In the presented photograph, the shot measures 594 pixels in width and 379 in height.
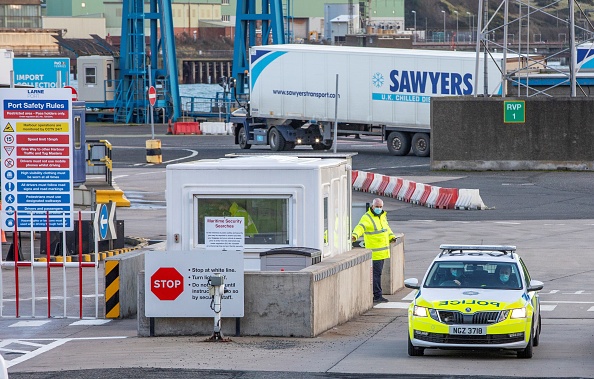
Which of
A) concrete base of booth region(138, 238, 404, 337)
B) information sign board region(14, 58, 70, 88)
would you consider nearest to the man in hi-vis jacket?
concrete base of booth region(138, 238, 404, 337)

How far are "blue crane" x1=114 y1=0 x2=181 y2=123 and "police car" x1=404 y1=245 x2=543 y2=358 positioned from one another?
60.8m

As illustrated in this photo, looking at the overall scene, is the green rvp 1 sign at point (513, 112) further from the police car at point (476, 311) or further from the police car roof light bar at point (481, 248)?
the police car at point (476, 311)

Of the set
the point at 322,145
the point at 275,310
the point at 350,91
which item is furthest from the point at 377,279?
the point at 322,145

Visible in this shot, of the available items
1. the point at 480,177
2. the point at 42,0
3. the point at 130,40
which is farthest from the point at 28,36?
the point at 480,177

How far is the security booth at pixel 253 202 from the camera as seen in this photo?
701 inches

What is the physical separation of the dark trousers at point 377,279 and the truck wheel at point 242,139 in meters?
36.6

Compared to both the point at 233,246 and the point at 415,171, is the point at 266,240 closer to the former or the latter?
the point at 233,246

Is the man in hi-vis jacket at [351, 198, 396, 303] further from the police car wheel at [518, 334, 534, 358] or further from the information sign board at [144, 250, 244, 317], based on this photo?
the police car wheel at [518, 334, 534, 358]

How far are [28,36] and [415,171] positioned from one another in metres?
104

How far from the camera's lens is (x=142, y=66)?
77562mm

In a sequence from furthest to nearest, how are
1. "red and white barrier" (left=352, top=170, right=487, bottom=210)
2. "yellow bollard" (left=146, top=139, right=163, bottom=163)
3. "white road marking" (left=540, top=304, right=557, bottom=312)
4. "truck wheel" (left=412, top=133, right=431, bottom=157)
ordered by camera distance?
"truck wheel" (left=412, top=133, right=431, bottom=157) < "yellow bollard" (left=146, top=139, right=163, bottom=163) < "red and white barrier" (left=352, top=170, right=487, bottom=210) < "white road marking" (left=540, top=304, right=557, bottom=312)

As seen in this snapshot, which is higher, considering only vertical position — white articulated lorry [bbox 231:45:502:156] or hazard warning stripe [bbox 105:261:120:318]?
white articulated lorry [bbox 231:45:502:156]

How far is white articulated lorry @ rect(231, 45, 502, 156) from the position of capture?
4975 cm

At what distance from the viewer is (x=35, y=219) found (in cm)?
1958
